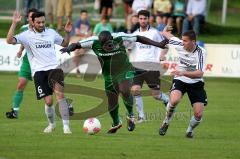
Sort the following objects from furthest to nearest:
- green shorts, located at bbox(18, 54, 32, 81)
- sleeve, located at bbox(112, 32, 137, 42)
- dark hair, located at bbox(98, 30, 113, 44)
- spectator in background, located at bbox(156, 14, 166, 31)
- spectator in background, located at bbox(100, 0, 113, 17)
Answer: spectator in background, located at bbox(100, 0, 113, 17), spectator in background, located at bbox(156, 14, 166, 31), green shorts, located at bbox(18, 54, 32, 81), sleeve, located at bbox(112, 32, 137, 42), dark hair, located at bbox(98, 30, 113, 44)

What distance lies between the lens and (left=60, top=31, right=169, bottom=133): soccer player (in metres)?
15.7

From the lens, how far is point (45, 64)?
16453 millimetres

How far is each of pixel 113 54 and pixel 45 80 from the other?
1.53 meters

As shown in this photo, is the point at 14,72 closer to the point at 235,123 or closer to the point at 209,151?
the point at 235,123

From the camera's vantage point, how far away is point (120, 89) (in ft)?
52.7

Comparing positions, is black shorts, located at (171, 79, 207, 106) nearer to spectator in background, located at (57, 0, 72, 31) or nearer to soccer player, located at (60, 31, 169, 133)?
soccer player, located at (60, 31, 169, 133)

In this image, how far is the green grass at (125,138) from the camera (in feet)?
44.1

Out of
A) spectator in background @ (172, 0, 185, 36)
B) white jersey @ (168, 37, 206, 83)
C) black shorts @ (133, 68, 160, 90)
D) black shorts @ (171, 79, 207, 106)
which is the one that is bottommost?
spectator in background @ (172, 0, 185, 36)

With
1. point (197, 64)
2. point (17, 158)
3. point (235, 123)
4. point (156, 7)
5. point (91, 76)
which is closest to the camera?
point (17, 158)

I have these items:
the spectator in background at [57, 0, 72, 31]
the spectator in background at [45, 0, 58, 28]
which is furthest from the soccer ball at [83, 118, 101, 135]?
the spectator in background at [45, 0, 58, 28]

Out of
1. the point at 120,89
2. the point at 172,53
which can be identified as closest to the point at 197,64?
the point at 120,89

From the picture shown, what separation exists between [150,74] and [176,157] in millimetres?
6648

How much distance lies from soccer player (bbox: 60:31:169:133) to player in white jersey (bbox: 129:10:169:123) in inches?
107

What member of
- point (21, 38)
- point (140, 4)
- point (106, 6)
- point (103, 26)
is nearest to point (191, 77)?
point (21, 38)
